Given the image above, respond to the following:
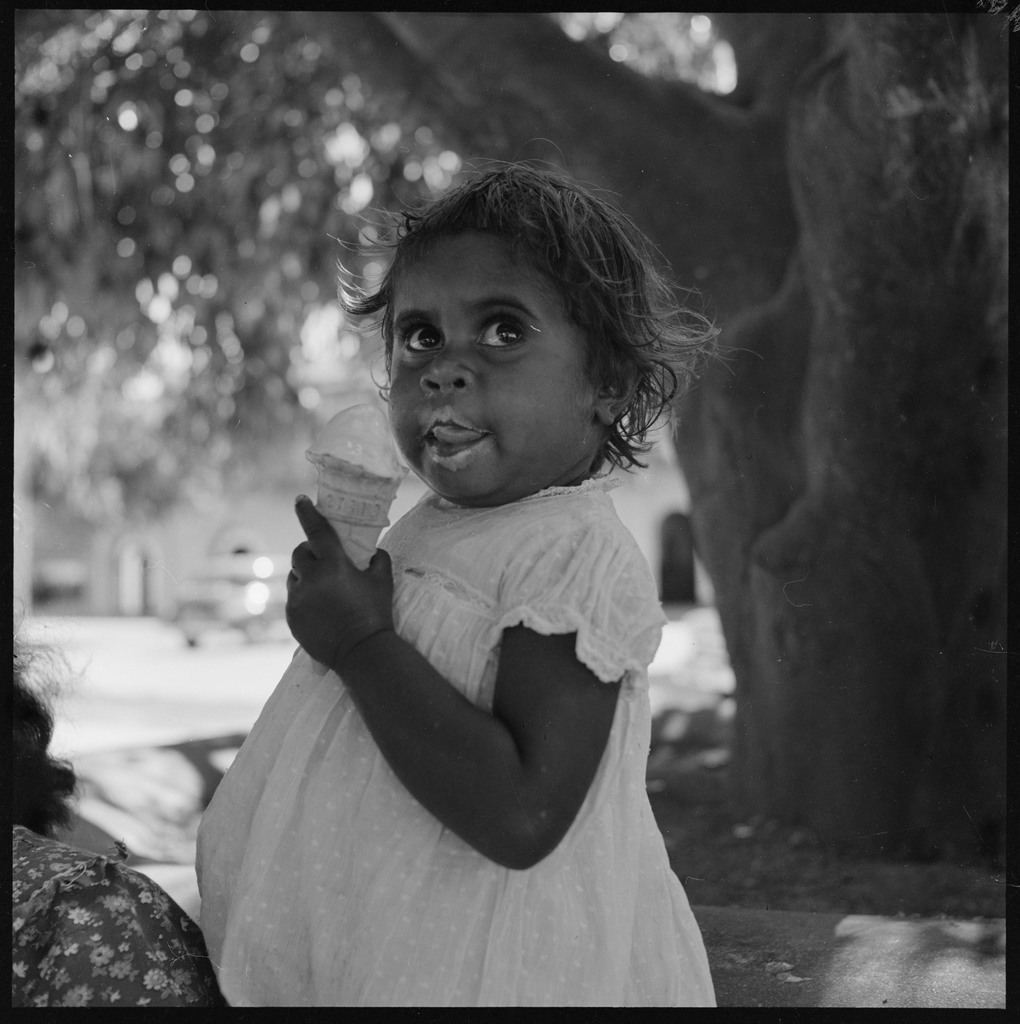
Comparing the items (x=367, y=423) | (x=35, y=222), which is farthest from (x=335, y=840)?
(x=35, y=222)

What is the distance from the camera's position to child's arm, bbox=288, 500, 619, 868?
1.15 meters

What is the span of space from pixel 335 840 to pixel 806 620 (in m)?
2.58

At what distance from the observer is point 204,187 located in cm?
538

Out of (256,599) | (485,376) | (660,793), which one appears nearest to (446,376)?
(485,376)

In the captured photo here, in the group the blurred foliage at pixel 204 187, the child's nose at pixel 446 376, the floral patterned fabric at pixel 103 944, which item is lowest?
the floral patterned fabric at pixel 103 944

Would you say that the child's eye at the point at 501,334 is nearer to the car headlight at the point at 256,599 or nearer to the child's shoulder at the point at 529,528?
the child's shoulder at the point at 529,528

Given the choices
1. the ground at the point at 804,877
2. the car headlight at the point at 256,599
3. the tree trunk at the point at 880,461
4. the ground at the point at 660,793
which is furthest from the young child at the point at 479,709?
the car headlight at the point at 256,599

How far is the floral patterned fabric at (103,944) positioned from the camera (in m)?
1.34

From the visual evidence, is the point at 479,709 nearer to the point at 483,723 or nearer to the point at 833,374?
the point at 483,723

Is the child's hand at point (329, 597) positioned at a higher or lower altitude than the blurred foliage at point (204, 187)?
lower

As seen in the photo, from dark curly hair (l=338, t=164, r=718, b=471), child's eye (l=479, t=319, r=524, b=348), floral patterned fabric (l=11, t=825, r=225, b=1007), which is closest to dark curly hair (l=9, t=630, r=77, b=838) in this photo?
floral patterned fabric (l=11, t=825, r=225, b=1007)

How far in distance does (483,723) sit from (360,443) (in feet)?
1.12

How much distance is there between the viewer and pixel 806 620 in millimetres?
3576

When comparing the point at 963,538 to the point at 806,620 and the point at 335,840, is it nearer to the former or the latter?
the point at 806,620
